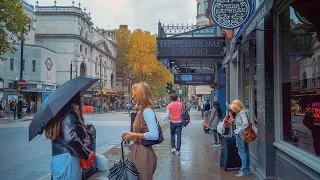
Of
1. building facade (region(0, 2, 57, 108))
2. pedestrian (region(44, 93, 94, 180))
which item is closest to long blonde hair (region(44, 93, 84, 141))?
pedestrian (region(44, 93, 94, 180))

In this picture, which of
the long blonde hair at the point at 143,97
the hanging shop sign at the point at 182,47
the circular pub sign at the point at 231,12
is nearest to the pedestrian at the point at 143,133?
the long blonde hair at the point at 143,97

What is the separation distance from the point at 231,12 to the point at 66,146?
561 centimetres

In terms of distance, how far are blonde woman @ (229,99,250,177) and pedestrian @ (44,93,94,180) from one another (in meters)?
4.13

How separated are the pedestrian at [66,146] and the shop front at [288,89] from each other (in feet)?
9.33

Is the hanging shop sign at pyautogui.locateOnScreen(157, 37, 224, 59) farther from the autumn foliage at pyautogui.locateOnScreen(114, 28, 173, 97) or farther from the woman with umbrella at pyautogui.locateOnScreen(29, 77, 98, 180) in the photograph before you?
the autumn foliage at pyautogui.locateOnScreen(114, 28, 173, 97)

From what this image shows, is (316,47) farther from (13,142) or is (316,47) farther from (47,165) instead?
(13,142)

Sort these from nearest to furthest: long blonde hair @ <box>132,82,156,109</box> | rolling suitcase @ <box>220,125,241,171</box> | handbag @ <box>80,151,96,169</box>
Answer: handbag @ <box>80,151,96,169</box>
long blonde hair @ <box>132,82,156,109</box>
rolling suitcase @ <box>220,125,241,171</box>

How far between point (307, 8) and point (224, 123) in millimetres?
3571

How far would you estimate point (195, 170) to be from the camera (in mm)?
8023

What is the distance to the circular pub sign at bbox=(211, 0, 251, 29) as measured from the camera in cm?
783

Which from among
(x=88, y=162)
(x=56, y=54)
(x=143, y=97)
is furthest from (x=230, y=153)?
(x=56, y=54)

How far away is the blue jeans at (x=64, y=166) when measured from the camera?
348cm

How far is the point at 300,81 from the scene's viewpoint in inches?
217

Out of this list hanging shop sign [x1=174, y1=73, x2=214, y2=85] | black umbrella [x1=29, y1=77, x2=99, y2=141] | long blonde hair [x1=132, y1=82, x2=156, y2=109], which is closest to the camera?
black umbrella [x1=29, y1=77, x2=99, y2=141]
